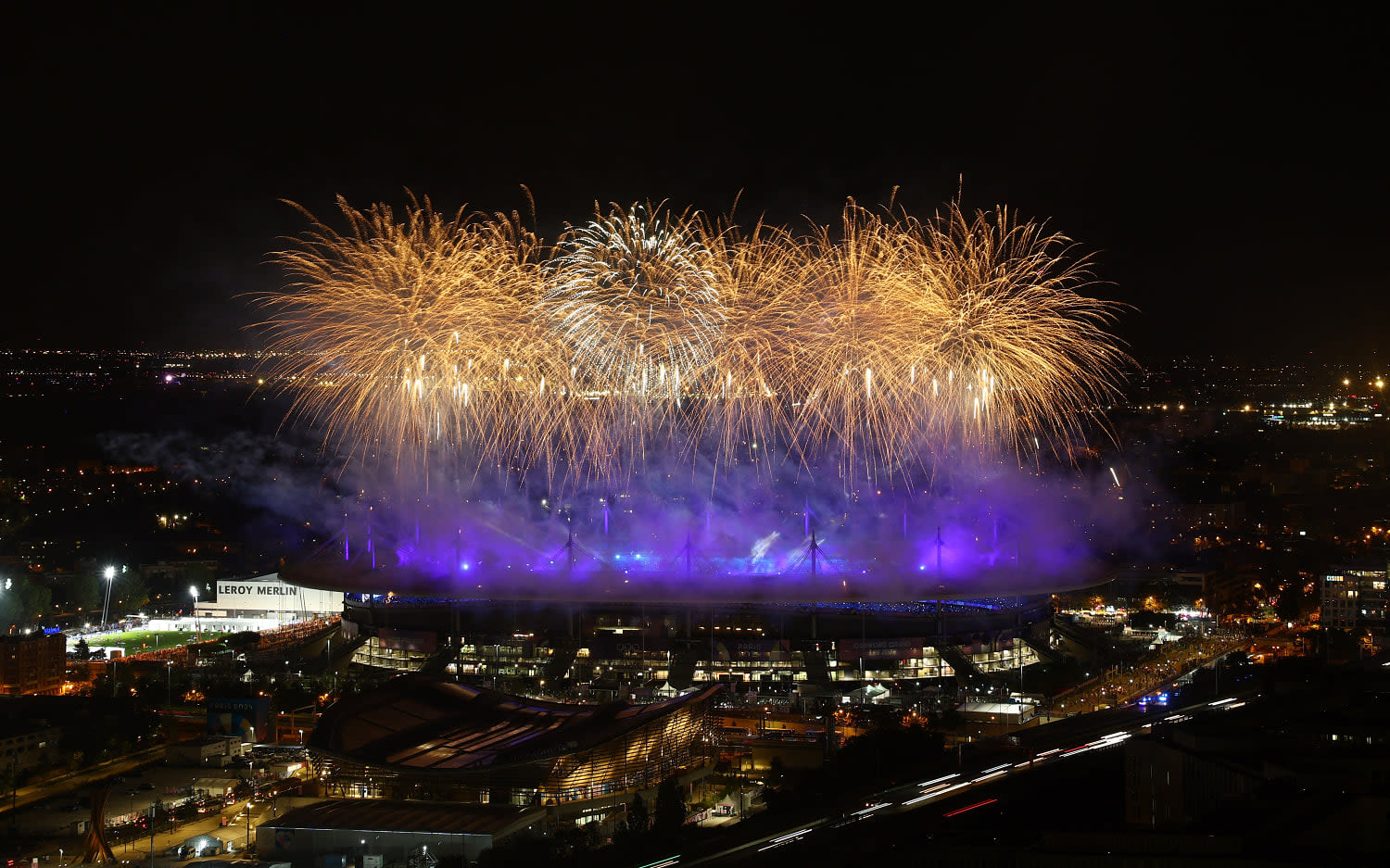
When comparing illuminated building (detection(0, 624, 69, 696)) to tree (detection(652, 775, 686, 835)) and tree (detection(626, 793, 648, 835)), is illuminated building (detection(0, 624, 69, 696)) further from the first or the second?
tree (detection(652, 775, 686, 835))

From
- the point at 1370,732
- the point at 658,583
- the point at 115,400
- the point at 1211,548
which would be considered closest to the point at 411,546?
the point at 658,583

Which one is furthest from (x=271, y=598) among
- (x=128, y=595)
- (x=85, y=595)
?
(x=85, y=595)

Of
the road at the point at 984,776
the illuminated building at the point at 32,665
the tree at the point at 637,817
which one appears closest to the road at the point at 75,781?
the illuminated building at the point at 32,665

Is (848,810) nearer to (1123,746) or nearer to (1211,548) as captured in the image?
(1123,746)

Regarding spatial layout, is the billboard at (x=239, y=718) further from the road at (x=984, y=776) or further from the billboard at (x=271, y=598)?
the billboard at (x=271, y=598)

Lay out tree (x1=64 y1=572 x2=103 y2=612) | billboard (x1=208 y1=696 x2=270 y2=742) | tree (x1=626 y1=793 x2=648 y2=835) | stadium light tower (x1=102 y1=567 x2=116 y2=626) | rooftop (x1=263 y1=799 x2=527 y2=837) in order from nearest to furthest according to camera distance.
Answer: tree (x1=626 y1=793 x2=648 y2=835) → rooftop (x1=263 y1=799 x2=527 y2=837) → billboard (x1=208 y1=696 x2=270 y2=742) → stadium light tower (x1=102 y1=567 x2=116 y2=626) → tree (x1=64 y1=572 x2=103 y2=612)

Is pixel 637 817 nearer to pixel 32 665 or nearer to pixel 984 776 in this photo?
pixel 984 776

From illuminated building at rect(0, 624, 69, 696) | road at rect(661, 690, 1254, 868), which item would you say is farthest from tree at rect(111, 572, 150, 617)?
road at rect(661, 690, 1254, 868)
